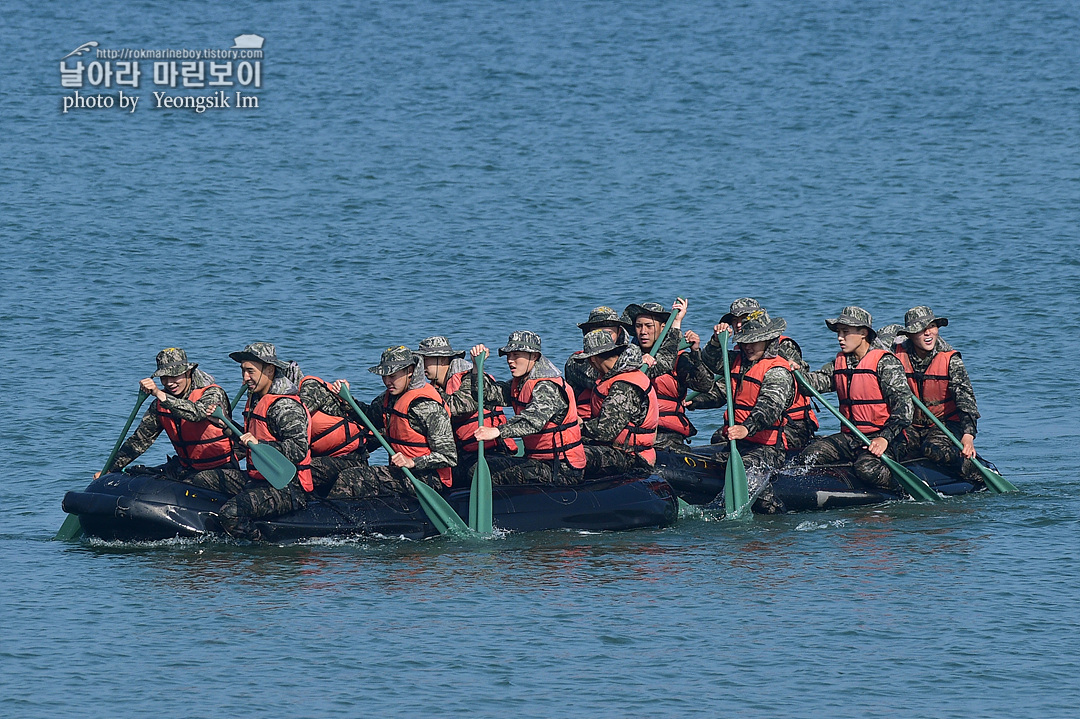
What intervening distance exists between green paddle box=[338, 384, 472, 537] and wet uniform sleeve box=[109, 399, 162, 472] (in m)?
1.87

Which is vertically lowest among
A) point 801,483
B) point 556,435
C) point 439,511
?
point 439,511

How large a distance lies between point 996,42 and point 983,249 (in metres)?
19.4

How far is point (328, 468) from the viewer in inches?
621

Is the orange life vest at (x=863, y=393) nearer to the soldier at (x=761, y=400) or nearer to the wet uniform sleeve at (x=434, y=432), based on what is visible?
the soldier at (x=761, y=400)

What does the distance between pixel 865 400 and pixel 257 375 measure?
645cm

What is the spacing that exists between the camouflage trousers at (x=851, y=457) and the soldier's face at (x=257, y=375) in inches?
225

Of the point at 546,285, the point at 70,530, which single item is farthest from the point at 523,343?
the point at 546,285

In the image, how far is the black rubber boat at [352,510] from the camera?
15398mm

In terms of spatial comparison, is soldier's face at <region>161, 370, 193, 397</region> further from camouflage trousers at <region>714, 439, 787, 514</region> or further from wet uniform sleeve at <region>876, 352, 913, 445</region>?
wet uniform sleeve at <region>876, 352, 913, 445</region>

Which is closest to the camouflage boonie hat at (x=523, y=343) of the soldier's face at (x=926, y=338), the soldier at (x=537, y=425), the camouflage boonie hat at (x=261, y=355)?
the soldier at (x=537, y=425)

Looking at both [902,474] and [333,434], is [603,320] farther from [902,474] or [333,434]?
[902,474]

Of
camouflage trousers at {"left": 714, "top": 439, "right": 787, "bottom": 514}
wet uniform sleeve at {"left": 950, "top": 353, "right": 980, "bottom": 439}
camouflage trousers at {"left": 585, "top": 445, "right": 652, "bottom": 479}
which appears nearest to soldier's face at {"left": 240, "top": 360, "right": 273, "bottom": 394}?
camouflage trousers at {"left": 585, "top": 445, "right": 652, "bottom": 479}

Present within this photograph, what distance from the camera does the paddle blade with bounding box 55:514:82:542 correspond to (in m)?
16.3

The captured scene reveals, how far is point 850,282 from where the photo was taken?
3044cm
